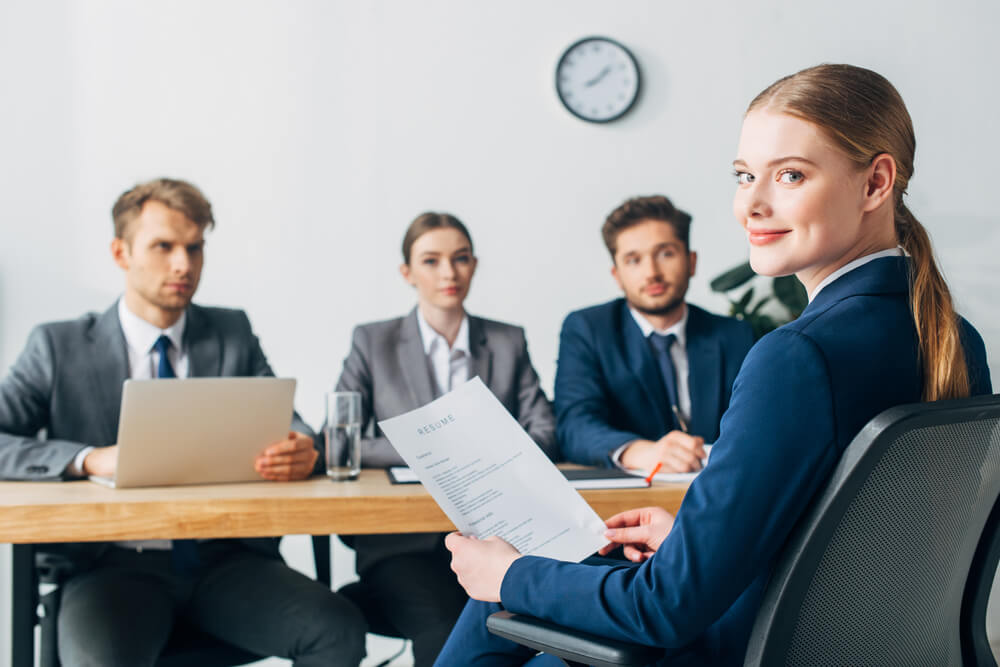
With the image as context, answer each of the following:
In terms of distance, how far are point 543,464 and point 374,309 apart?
217 cm

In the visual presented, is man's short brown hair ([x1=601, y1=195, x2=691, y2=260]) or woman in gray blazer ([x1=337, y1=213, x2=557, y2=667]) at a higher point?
man's short brown hair ([x1=601, y1=195, x2=691, y2=260])

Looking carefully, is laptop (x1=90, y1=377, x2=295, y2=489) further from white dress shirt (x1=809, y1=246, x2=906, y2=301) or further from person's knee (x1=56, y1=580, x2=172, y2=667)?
white dress shirt (x1=809, y1=246, x2=906, y2=301)

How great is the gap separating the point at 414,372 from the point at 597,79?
1583 millimetres

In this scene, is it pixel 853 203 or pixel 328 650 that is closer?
pixel 853 203

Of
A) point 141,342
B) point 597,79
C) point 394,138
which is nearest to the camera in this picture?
point 141,342

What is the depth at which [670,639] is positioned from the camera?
0.84 meters

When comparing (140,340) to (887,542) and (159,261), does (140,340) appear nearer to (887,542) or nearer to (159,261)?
(159,261)

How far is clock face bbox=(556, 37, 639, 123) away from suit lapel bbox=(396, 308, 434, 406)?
1.36 meters

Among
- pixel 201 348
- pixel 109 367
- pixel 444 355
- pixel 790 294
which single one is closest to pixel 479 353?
pixel 444 355

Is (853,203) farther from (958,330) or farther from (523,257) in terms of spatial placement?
(523,257)

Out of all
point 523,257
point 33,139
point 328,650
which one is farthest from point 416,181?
point 328,650

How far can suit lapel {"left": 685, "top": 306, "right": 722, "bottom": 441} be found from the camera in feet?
8.05

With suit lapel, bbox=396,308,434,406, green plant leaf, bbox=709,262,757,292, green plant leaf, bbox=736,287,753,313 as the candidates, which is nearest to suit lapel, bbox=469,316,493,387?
suit lapel, bbox=396,308,434,406

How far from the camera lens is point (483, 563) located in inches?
41.1
